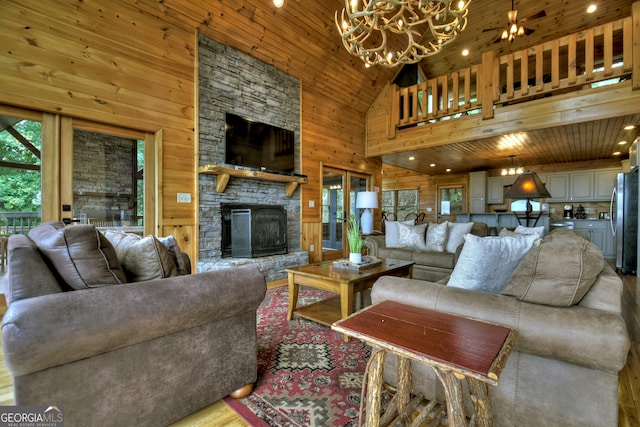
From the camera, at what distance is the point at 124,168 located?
128 inches

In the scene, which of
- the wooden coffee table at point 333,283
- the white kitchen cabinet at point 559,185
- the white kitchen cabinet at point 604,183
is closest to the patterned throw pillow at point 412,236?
the wooden coffee table at point 333,283

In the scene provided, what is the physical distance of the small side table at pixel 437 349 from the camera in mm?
873

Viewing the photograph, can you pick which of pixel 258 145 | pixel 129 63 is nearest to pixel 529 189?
pixel 258 145

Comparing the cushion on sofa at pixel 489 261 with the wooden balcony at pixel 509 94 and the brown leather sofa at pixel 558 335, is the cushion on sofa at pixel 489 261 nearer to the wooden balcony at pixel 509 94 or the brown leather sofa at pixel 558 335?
the brown leather sofa at pixel 558 335

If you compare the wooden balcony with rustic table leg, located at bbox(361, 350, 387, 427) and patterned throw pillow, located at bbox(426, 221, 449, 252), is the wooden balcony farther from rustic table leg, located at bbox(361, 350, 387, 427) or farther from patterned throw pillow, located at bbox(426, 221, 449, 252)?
rustic table leg, located at bbox(361, 350, 387, 427)

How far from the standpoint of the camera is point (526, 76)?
14.2 feet

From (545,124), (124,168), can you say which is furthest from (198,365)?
(545,124)

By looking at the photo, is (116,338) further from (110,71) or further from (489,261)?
(110,71)

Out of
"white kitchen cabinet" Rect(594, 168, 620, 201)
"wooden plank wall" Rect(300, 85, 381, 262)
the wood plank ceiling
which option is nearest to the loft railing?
the wood plank ceiling

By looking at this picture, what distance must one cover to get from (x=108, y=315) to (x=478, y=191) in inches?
350

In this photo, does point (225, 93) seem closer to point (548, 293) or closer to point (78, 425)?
point (78, 425)

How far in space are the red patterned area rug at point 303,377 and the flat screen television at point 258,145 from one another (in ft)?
7.90

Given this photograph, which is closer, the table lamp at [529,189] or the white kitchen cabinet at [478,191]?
the table lamp at [529,189]

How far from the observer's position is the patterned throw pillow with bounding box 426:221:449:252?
3988mm
